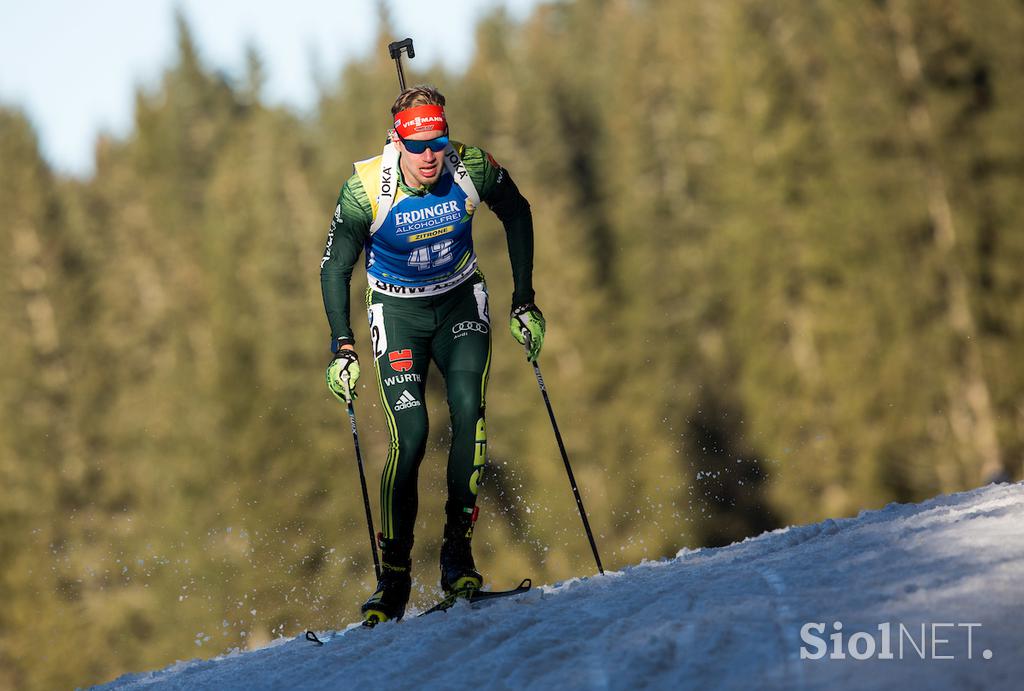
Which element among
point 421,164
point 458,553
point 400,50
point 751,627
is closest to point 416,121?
point 421,164

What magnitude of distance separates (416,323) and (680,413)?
29974 millimetres

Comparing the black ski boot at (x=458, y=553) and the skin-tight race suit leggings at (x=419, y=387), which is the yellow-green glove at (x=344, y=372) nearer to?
the skin-tight race suit leggings at (x=419, y=387)

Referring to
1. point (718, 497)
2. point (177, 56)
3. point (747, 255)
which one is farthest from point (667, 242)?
point (177, 56)

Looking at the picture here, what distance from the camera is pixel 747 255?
115 feet

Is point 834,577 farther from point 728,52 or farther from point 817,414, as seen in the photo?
point 728,52

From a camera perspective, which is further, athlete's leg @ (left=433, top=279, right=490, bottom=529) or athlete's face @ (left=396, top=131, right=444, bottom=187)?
athlete's leg @ (left=433, top=279, right=490, bottom=529)

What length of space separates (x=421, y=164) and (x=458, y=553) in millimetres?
2288

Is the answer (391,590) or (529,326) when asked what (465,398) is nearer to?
(529,326)

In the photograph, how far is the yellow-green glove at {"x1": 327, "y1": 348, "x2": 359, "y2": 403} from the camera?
23.6 feet

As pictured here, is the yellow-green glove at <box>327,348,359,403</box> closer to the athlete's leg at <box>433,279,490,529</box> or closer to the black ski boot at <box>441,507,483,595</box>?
the athlete's leg at <box>433,279,490,529</box>

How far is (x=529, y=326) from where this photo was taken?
7852 millimetres

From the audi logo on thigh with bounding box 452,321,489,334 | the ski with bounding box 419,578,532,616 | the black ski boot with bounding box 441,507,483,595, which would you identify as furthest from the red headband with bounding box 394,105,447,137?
the ski with bounding box 419,578,532,616

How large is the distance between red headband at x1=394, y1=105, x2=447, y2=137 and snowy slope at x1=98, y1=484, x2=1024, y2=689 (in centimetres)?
268

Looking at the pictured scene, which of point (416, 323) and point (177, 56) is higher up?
point (177, 56)
